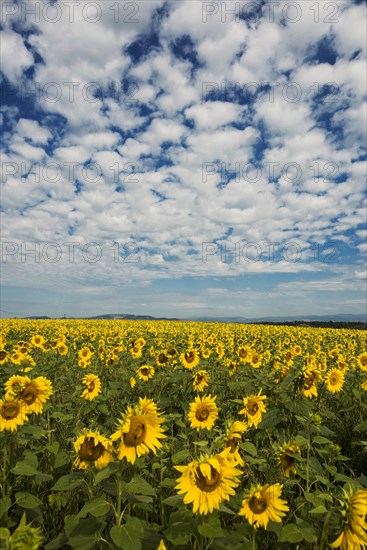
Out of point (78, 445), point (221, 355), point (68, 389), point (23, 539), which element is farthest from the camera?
point (221, 355)

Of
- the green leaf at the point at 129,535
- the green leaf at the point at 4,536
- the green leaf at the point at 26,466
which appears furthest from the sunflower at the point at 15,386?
the green leaf at the point at 4,536

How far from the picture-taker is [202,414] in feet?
13.6

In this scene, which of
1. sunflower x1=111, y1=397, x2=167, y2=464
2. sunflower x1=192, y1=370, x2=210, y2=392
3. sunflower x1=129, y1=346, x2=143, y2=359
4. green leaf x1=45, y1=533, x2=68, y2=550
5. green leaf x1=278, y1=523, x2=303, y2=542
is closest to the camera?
green leaf x1=45, y1=533, x2=68, y2=550

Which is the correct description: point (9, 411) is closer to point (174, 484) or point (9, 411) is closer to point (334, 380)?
point (174, 484)

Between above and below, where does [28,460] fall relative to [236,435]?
below

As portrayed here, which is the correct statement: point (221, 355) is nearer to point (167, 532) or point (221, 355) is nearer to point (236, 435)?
point (236, 435)

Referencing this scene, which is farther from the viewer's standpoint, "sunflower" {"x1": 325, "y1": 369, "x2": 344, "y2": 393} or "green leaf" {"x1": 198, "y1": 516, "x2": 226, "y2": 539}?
"sunflower" {"x1": 325, "y1": 369, "x2": 344, "y2": 393}

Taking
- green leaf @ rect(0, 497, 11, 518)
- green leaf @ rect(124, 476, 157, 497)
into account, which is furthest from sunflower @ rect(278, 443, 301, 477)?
green leaf @ rect(0, 497, 11, 518)

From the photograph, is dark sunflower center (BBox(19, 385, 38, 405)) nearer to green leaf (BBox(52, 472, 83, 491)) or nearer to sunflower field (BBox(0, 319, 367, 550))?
sunflower field (BBox(0, 319, 367, 550))

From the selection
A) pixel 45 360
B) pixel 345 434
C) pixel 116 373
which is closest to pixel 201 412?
pixel 345 434

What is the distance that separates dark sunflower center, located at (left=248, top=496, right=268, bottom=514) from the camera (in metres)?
2.56

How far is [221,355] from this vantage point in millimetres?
10172

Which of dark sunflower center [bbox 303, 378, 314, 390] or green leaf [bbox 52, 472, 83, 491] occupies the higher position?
dark sunflower center [bbox 303, 378, 314, 390]

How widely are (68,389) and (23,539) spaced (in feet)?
25.4
